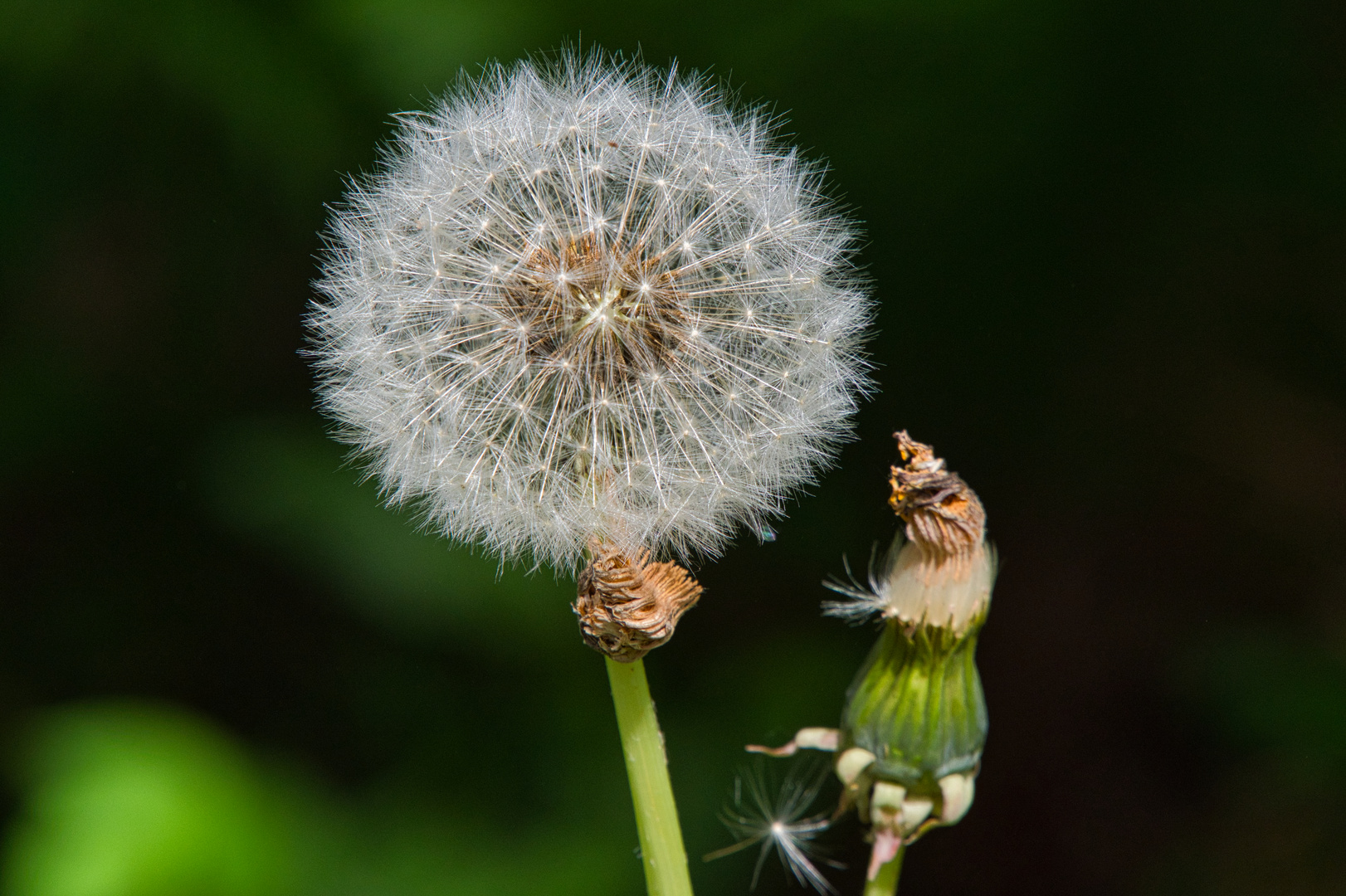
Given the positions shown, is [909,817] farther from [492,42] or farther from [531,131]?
[492,42]

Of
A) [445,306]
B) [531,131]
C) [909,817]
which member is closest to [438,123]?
[531,131]

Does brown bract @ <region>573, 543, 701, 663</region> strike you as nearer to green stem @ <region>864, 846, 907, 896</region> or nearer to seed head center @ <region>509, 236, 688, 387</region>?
seed head center @ <region>509, 236, 688, 387</region>

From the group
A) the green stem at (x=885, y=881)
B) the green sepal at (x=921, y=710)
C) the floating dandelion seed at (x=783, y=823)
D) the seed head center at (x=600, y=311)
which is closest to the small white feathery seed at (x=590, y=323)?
the seed head center at (x=600, y=311)

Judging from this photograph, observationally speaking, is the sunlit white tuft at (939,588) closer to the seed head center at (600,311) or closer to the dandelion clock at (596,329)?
the dandelion clock at (596,329)

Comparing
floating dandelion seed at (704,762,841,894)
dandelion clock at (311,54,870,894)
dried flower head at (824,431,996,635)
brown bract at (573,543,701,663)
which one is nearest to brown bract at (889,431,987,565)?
dried flower head at (824,431,996,635)

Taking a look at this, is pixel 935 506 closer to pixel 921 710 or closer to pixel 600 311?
pixel 921 710

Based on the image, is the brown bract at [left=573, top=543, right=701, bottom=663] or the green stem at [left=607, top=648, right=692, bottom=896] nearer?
the brown bract at [left=573, top=543, right=701, bottom=663]
